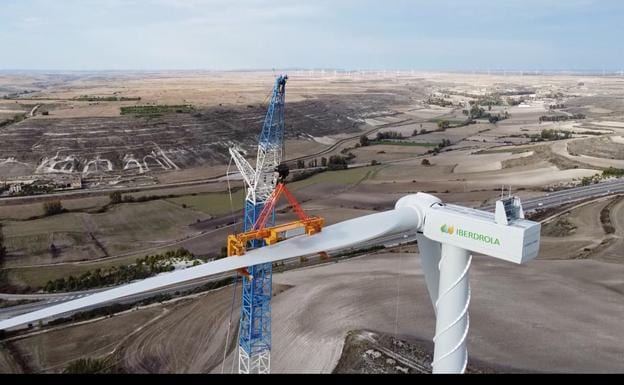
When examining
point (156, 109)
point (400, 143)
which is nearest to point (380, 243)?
point (400, 143)

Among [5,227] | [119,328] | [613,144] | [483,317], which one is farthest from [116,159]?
[613,144]

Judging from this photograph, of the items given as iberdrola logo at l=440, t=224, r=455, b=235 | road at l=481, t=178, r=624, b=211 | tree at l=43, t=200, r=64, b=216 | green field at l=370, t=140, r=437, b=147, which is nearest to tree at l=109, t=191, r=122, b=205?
tree at l=43, t=200, r=64, b=216

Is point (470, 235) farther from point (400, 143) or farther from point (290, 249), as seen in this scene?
point (400, 143)

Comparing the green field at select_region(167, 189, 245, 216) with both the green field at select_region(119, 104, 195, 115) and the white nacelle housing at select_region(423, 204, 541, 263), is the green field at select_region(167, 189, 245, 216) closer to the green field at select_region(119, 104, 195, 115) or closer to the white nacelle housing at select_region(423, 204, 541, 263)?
the green field at select_region(119, 104, 195, 115)

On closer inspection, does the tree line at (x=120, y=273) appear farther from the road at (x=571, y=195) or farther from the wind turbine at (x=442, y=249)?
the road at (x=571, y=195)
